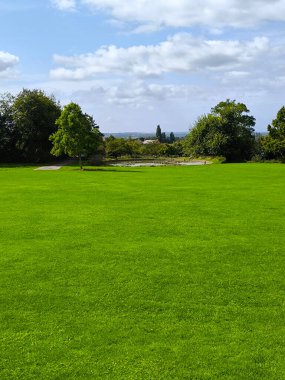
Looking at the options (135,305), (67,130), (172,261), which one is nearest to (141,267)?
(172,261)

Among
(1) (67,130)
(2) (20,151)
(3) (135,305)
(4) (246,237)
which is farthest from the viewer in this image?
(2) (20,151)

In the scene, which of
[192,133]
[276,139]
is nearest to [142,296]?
[276,139]

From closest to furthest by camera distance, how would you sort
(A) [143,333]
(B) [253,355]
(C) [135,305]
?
(B) [253,355] → (A) [143,333] → (C) [135,305]

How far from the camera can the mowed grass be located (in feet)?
17.5

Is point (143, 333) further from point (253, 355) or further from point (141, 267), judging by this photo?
point (141, 267)

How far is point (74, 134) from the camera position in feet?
141

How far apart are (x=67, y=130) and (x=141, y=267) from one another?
3603 centimetres

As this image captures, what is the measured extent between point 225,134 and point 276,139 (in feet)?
27.0

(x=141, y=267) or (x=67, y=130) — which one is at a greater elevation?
Answer: (x=67, y=130)

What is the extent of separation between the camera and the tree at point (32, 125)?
5578 cm

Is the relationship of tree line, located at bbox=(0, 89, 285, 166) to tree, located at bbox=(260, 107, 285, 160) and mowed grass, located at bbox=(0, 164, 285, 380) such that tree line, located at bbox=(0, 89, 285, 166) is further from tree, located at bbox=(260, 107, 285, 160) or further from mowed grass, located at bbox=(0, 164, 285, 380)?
mowed grass, located at bbox=(0, 164, 285, 380)

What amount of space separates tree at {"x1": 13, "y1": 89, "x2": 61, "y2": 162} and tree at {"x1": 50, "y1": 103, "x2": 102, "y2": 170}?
12.6 metres

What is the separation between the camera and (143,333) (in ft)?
19.8

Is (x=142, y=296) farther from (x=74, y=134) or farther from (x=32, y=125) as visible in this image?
(x=32, y=125)
